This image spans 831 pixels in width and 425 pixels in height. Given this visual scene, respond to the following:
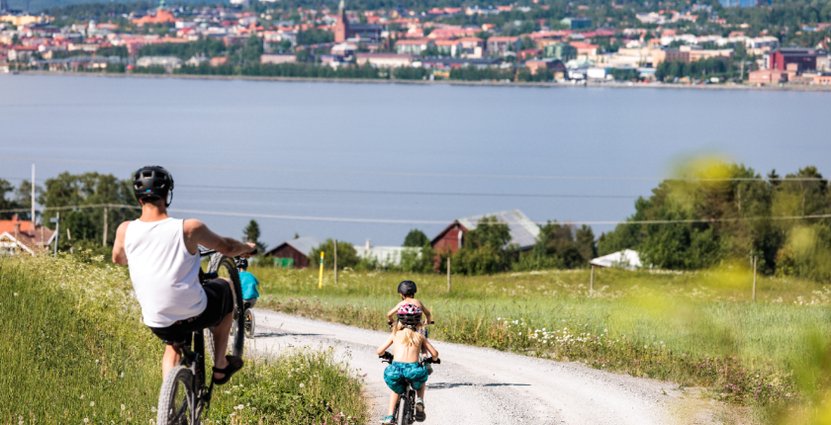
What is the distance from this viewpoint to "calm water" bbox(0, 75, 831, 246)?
7294 centimetres

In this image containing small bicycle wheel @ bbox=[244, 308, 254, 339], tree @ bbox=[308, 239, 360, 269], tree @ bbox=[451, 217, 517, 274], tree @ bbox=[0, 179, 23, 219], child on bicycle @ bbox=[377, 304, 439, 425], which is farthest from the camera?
tree @ bbox=[0, 179, 23, 219]

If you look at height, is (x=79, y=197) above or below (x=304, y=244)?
Answer: above

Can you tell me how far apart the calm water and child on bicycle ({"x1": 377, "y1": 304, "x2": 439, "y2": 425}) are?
113 feet

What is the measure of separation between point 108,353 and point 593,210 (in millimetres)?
64263

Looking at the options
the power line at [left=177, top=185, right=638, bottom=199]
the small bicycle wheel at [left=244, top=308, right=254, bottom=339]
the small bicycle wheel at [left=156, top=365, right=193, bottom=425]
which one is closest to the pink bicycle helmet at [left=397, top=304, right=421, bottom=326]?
the small bicycle wheel at [left=156, top=365, right=193, bottom=425]

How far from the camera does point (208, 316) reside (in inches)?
229

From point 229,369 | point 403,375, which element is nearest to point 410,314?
point 403,375

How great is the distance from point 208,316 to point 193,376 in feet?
0.99

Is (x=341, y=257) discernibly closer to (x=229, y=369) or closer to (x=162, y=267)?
(x=229, y=369)

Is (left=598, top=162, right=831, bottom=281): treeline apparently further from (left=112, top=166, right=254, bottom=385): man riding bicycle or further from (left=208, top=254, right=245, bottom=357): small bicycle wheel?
(left=112, top=166, right=254, bottom=385): man riding bicycle

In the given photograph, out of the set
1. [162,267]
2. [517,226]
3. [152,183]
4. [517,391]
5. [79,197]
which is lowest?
[517,226]

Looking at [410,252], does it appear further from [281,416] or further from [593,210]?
[281,416]

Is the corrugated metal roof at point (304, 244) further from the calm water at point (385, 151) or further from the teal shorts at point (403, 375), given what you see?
the teal shorts at point (403, 375)

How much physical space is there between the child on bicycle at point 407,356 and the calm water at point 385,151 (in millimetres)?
34372
